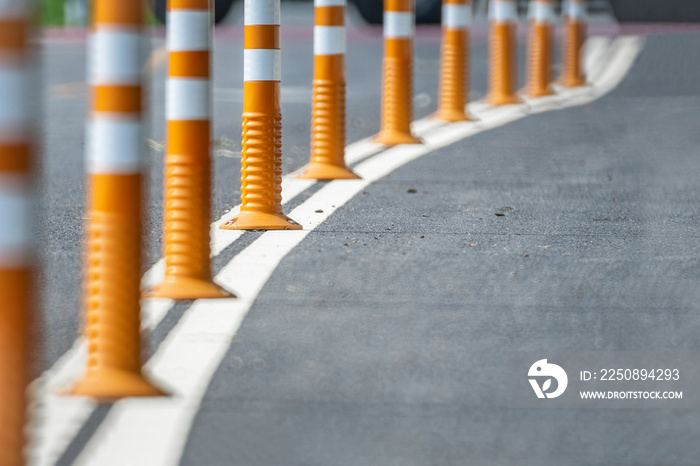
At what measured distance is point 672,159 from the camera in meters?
10.4

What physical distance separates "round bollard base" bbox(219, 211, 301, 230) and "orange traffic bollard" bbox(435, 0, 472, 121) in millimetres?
5889

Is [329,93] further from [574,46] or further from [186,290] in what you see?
[574,46]

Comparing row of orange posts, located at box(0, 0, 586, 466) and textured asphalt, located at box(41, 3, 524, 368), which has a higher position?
row of orange posts, located at box(0, 0, 586, 466)

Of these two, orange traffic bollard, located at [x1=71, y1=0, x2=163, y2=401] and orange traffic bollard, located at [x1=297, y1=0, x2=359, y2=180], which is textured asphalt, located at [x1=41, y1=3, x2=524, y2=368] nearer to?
orange traffic bollard, located at [x1=71, y1=0, x2=163, y2=401]

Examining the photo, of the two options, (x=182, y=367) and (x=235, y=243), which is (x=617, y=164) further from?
(x=182, y=367)

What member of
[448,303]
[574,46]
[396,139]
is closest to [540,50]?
[574,46]

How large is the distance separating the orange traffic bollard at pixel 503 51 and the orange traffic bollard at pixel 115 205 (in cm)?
1051

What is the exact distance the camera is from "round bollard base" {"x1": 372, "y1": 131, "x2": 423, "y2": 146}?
36.3 feet

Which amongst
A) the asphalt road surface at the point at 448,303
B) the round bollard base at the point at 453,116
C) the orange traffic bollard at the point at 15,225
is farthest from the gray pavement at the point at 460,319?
the round bollard base at the point at 453,116

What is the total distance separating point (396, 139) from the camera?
11.1 meters

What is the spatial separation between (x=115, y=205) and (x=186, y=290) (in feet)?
4.41

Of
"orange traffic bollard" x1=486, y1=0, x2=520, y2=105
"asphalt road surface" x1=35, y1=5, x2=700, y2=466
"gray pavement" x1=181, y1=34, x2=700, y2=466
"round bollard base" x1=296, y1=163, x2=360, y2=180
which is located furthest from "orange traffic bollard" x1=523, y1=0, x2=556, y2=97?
"round bollard base" x1=296, y1=163, x2=360, y2=180

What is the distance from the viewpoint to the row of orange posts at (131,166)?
134 inches

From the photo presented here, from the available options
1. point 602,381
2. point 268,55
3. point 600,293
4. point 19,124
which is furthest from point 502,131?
point 19,124
